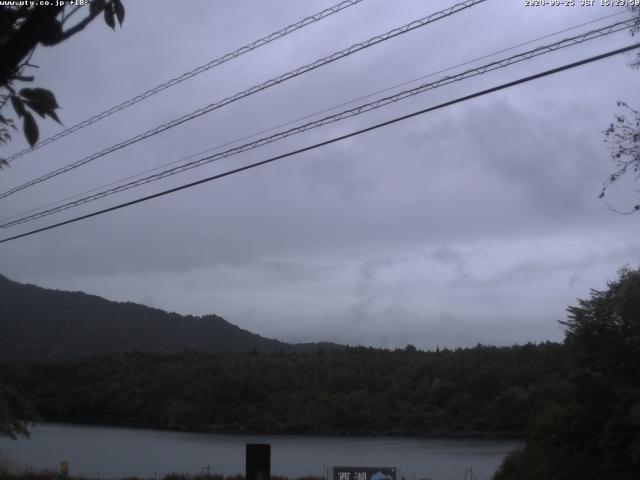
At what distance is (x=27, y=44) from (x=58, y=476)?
28.3 metres

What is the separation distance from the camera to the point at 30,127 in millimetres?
3725

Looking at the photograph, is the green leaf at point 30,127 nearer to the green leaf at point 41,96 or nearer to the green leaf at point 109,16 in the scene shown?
the green leaf at point 41,96

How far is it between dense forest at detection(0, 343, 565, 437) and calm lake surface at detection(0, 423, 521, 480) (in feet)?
5.75

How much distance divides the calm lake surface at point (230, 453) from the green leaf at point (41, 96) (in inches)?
1086

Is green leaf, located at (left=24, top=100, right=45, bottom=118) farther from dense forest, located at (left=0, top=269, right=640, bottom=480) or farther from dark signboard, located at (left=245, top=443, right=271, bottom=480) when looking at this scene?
dense forest, located at (left=0, top=269, right=640, bottom=480)

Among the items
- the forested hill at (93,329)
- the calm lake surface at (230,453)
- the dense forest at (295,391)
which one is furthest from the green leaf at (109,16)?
the forested hill at (93,329)

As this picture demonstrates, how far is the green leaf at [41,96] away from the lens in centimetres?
368

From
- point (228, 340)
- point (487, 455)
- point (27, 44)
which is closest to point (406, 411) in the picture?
point (487, 455)

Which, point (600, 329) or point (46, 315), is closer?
point (600, 329)

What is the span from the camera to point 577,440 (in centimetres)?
1986

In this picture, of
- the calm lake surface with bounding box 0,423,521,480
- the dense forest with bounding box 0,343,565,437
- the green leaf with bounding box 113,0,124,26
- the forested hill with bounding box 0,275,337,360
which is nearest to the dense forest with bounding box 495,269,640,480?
the calm lake surface with bounding box 0,423,521,480

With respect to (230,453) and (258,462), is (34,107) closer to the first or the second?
(258,462)

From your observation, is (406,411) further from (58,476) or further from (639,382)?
(639,382)

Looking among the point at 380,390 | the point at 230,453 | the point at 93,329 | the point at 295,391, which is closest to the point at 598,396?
the point at 230,453
